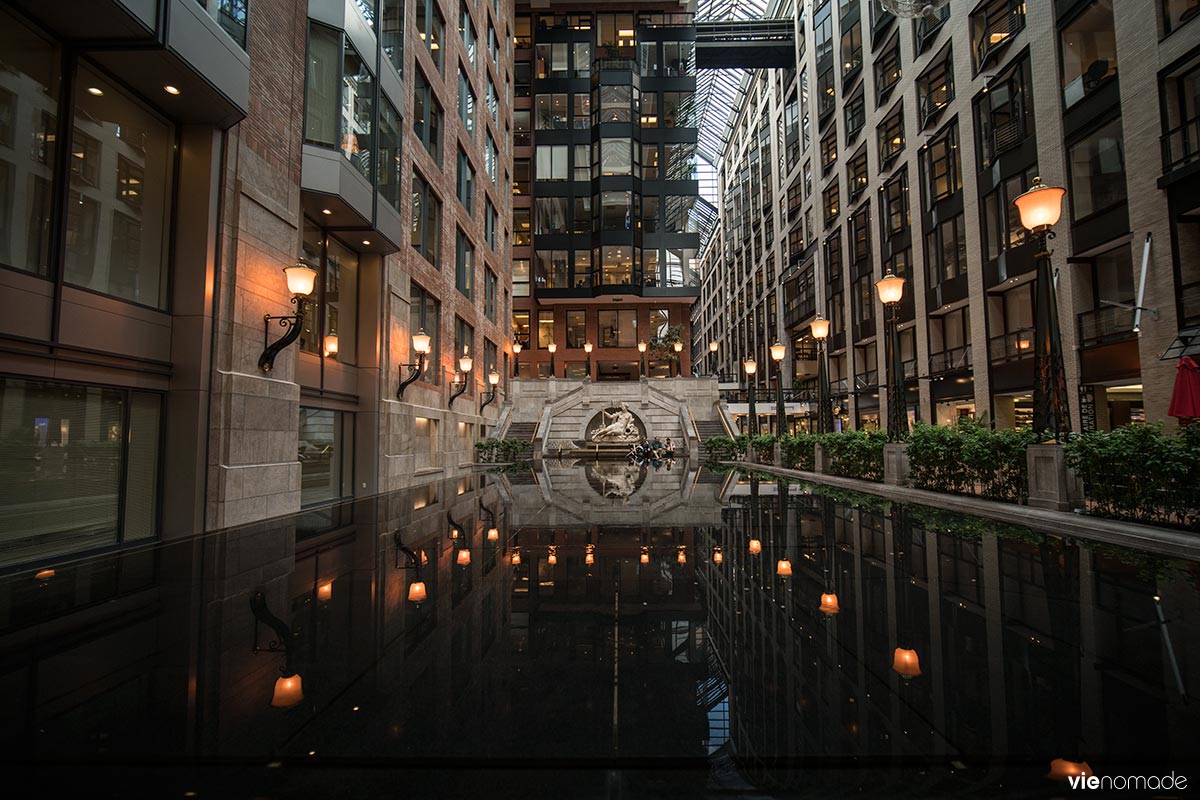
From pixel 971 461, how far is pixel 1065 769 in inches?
412

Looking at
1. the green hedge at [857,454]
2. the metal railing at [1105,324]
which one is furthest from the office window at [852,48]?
the green hedge at [857,454]

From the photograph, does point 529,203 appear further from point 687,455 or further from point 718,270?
point 718,270

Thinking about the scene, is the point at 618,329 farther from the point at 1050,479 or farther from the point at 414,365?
the point at 1050,479

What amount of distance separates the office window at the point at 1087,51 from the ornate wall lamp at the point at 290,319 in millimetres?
24026

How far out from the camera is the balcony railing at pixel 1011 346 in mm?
22422

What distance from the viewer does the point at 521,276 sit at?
167 feet

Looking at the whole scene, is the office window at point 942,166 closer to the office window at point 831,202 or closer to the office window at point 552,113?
the office window at point 831,202

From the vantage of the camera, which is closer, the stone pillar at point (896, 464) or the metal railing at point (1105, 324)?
the stone pillar at point (896, 464)

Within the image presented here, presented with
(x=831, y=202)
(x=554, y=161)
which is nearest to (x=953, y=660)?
(x=831, y=202)

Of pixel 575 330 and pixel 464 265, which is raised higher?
pixel 575 330

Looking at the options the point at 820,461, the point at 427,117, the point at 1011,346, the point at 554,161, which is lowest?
the point at 820,461

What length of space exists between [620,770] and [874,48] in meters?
40.7

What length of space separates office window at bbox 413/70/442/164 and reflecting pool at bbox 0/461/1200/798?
16.6 metres

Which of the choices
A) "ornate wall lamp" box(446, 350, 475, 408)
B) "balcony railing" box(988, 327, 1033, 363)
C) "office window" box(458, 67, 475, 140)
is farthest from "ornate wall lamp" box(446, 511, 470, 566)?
"balcony railing" box(988, 327, 1033, 363)
